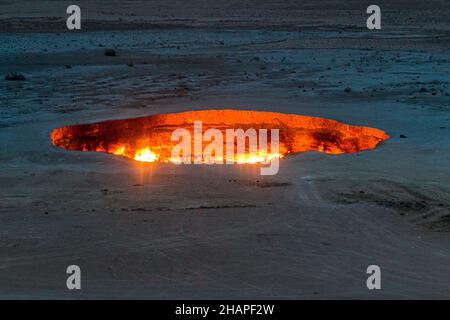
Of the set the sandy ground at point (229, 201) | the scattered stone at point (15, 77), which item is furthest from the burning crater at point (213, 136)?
the scattered stone at point (15, 77)

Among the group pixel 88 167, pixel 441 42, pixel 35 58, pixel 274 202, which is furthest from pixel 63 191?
pixel 441 42

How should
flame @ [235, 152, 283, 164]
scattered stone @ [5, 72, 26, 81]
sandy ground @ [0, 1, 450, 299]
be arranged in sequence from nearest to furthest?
sandy ground @ [0, 1, 450, 299] → flame @ [235, 152, 283, 164] → scattered stone @ [5, 72, 26, 81]

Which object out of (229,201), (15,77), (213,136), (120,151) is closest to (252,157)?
(213,136)

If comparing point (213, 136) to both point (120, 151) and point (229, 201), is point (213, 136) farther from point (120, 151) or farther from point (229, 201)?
point (229, 201)

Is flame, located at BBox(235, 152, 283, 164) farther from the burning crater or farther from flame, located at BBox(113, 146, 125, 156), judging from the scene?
flame, located at BBox(113, 146, 125, 156)

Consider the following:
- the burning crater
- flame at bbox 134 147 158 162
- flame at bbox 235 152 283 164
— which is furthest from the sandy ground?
flame at bbox 134 147 158 162

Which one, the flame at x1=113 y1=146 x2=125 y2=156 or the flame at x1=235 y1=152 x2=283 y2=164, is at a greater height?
the flame at x1=113 y1=146 x2=125 y2=156

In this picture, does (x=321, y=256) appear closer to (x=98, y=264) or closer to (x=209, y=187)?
(x=98, y=264)
